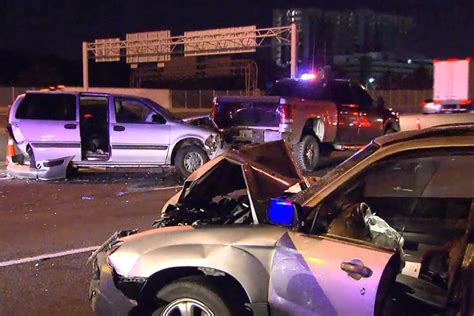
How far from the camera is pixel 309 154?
44.6ft

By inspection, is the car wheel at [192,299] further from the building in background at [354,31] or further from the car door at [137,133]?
the building in background at [354,31]

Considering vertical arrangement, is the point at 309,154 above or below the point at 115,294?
above

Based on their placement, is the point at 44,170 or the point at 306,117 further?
the point at 306,117

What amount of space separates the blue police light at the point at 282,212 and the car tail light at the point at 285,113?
29.6 ft

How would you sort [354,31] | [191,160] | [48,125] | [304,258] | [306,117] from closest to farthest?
[304,258] < [48,125] < [191,160] < [306,117] < [354,31]

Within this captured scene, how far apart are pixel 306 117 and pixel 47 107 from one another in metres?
5.13

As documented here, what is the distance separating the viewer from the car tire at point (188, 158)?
40.0 ft

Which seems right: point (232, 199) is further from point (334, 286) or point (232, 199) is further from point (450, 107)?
point (450, 107)

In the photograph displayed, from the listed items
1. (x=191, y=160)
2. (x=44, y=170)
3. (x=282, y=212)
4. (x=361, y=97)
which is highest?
(x=361, y=97)

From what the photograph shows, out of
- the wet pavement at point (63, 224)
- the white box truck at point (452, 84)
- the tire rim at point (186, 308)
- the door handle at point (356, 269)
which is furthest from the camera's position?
the white box truck at point (452, 84)

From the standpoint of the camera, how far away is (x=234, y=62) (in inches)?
3302

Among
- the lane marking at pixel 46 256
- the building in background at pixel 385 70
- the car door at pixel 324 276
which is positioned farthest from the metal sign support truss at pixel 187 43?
the building in background at pixel 385 70

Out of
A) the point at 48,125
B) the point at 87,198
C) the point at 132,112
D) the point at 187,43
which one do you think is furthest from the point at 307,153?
the point at 187,43

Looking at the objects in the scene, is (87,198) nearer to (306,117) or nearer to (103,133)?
(103,133)
